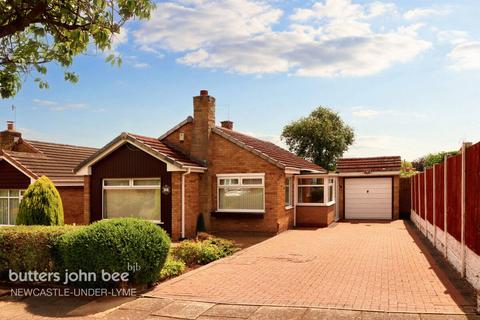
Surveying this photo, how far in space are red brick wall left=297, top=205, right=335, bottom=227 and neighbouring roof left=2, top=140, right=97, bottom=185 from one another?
35.9 feet

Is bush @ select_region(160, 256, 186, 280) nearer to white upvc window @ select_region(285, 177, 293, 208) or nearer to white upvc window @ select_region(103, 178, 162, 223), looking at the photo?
white upvc window @ select_region(103, 178, 162, 223)

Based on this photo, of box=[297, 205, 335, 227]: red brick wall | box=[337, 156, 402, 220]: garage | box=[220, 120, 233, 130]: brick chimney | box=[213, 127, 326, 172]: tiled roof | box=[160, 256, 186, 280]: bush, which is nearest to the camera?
box=[160, 256, 186, 280]: bush

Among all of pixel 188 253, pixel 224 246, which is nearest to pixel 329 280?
pixel 188 253

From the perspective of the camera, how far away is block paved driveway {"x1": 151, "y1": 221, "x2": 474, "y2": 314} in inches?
297

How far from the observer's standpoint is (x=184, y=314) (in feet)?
23.6

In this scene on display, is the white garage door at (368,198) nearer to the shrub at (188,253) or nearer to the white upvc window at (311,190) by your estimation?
the white upvc window at (311,190)

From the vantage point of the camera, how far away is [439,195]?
12.3m

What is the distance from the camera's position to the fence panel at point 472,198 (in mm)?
7621

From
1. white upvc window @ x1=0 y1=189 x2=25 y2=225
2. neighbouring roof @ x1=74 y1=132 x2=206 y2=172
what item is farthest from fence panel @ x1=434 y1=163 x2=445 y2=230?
white upvc window @ x1=0 y1=189 x2=25 y2=225

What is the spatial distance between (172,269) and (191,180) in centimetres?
762

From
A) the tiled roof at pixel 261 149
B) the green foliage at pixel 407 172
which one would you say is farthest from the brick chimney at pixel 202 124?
the green foliage at pixel 407 172

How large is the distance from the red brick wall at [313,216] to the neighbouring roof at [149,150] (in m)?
5.58

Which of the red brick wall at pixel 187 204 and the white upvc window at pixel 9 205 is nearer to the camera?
the red brick wall at pixel 187 204

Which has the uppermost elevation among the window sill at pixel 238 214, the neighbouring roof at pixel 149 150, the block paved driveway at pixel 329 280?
the neighbouring roof at pixel 149 150
